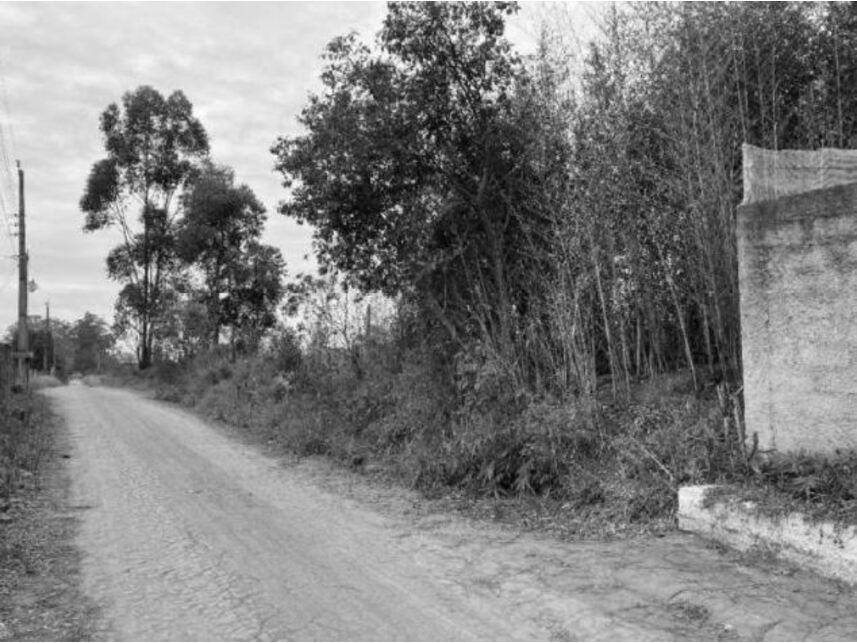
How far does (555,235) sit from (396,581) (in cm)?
510

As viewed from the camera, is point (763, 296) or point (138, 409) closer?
point (763, 296)

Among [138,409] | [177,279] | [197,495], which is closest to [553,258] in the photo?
[197,495]

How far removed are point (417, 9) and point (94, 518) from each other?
7.84 metres

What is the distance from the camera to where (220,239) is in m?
28.9

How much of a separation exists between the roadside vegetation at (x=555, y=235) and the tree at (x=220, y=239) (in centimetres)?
1480

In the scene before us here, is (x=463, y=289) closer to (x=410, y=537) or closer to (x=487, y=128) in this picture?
(x=487, y=128)

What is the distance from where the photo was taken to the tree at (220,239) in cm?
2789

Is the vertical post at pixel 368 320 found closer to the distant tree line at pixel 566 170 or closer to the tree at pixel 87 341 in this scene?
the distant tree line at pixel 566 170

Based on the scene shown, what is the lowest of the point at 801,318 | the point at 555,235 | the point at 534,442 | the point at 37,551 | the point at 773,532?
the point at 37,551

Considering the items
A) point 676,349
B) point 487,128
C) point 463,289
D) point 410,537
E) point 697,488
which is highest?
point 487,128

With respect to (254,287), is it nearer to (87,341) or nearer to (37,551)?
(37,551)

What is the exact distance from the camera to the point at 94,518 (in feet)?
23.8

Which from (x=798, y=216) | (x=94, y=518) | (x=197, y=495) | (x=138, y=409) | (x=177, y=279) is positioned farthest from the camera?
(x=177, y=279)

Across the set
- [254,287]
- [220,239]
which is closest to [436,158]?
[254,287]
